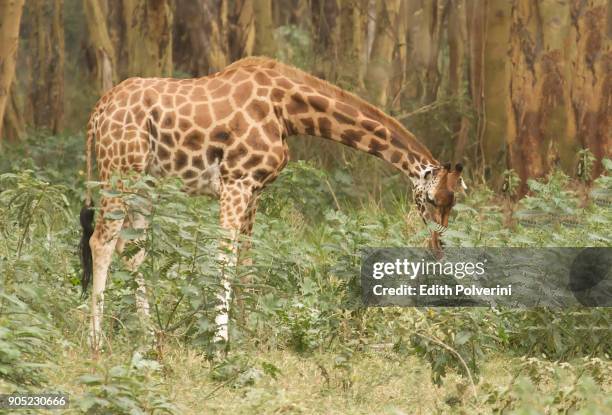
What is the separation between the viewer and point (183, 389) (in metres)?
7.60

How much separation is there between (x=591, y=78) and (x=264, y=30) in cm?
574

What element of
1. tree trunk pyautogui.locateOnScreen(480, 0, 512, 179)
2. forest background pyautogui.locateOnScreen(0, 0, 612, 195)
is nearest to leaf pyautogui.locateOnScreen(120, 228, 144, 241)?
forest background pyautogui.locateOnScreen(0, 0, 612, 195)

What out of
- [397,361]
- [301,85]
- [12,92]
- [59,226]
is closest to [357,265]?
[397,361]

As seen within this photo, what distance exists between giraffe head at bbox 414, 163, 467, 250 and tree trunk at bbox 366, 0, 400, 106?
6503 millimetres

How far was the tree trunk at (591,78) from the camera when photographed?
43.4ft

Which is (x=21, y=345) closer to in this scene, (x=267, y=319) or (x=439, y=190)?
(x=267, y=319)

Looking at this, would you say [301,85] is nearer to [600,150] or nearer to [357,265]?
[357,265]

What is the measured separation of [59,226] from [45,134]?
5776 mm

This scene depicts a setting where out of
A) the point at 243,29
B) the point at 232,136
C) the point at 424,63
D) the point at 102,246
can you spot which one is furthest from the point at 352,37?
the point at 102,246

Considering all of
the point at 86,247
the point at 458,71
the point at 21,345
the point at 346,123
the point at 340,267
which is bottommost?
the point at 21,345

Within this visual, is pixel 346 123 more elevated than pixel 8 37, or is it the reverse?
pixel 8 37

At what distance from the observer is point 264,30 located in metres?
17.8

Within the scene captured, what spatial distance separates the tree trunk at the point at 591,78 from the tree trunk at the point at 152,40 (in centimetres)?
519

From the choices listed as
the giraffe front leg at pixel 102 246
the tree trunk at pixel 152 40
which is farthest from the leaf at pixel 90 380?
the tree trunk at pixel 152 40
